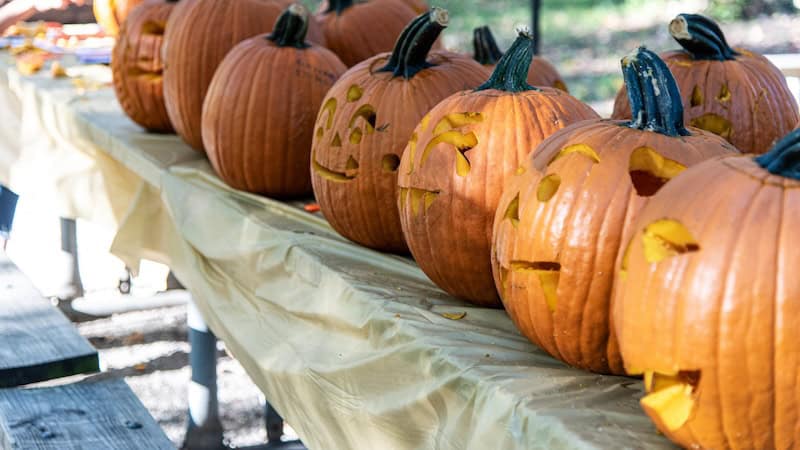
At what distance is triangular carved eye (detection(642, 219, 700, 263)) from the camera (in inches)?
44.5

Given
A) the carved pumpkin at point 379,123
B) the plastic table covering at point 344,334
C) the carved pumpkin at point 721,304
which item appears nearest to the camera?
the carved pumpkin at point 721,304

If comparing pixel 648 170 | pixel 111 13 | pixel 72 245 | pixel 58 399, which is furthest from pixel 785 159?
pixel 72 245

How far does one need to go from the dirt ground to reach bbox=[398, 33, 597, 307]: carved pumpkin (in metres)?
2.17

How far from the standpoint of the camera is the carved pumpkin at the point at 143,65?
322cm

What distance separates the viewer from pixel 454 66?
203 centimetres

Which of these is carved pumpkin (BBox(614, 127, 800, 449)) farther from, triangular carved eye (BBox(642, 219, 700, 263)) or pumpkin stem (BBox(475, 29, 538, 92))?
pumpkin stem (BBox(475, 29, 538, 92))

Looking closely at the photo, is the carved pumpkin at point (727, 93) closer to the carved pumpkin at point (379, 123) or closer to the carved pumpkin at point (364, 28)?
the carved pumpkin at point (379, 123)

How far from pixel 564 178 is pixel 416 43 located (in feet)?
2.21

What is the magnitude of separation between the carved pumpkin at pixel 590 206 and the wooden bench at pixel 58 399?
79 centimetres

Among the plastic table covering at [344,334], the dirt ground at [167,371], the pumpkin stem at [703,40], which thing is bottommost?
the dirt ground at [167,371]

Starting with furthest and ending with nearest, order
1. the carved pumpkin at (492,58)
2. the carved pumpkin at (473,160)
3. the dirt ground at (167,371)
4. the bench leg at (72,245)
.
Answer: the bench leg at (72,245) < the dirt ground at (167,371) < the carved pumpkin at (492,58) < the carved pumpkin at (473,160)

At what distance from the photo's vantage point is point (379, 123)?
1971 millimetres

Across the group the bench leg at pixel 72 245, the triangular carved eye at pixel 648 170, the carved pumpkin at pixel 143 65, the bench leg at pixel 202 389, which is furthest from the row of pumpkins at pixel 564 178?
the bench leg at pixel 72 245

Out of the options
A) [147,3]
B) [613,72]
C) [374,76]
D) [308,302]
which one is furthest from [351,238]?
[613,72]
